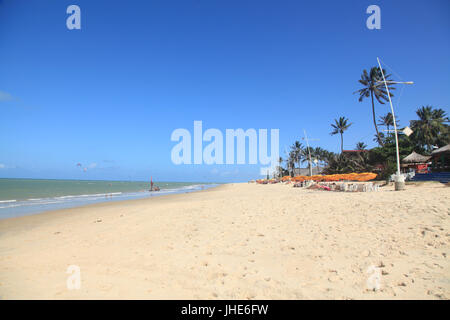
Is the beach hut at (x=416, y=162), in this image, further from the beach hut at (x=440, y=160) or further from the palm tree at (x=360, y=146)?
the palm tree at (x=360, y=146)

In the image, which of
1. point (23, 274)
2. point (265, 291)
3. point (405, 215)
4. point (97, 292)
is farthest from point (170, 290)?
point (405, 215)

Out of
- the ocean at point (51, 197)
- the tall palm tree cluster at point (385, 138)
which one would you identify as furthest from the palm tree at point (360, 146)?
the ocean at point (51, 197)

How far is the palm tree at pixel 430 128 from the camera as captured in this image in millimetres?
39875

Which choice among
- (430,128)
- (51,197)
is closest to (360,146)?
(430,128)

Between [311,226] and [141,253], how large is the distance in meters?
4.12

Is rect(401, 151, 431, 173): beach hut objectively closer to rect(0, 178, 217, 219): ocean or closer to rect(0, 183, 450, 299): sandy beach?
rect(0, 183, 450, 299): sandy beach

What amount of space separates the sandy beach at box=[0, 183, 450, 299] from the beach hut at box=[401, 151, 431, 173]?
22.6 metres

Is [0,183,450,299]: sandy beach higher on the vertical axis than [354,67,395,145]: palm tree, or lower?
lower

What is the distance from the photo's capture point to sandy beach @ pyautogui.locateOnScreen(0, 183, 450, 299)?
10.0 feet

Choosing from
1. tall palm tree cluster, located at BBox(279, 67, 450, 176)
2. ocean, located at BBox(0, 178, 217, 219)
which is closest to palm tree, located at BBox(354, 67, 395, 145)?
tall palm tree cluster, located at BBox(279, 67, 450, 176)

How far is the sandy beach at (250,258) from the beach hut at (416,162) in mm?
22601

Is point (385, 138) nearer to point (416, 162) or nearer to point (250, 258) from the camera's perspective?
point (416, 162)

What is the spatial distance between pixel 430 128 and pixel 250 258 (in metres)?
51.1
